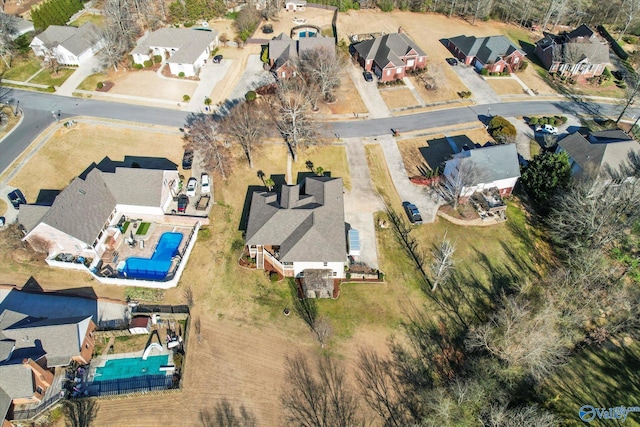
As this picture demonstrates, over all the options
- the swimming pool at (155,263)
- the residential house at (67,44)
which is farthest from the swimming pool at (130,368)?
the residential house at (67,44)

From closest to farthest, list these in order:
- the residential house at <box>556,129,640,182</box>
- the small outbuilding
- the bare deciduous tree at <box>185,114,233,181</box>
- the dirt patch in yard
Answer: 1. the small outbuilding
2. the residential house at <box>556,129,640,182</box>
3. the bare deciduous tree at <box>185,114,233,181</box>
4. the dirt patch in yard

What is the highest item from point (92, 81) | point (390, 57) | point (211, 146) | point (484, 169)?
point (390, 57)

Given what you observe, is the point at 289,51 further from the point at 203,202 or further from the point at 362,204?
the point at 362,204

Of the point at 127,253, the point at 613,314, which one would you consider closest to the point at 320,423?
the point at 127,253

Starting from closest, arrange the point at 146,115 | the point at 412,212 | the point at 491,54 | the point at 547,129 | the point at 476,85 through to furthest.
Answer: the point at 412,212 < the point at 146,115 < the point at 547,129 < the point at 476,85 < the point at 491,54

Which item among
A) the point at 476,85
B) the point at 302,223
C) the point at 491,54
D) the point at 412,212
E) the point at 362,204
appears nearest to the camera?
the point at 302,223

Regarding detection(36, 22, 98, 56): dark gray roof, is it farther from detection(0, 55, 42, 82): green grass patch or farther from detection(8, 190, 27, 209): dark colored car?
detection(8, 190, 27, 209): dark colored car

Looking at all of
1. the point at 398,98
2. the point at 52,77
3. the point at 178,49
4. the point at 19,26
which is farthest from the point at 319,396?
the point at 19,26

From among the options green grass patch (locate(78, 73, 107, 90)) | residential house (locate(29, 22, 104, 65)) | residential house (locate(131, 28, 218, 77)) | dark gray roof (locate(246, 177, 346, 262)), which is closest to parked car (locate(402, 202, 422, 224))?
dark gray roof (locate(246, 177, 346, 262))

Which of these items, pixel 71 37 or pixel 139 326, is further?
pixel 71 37
